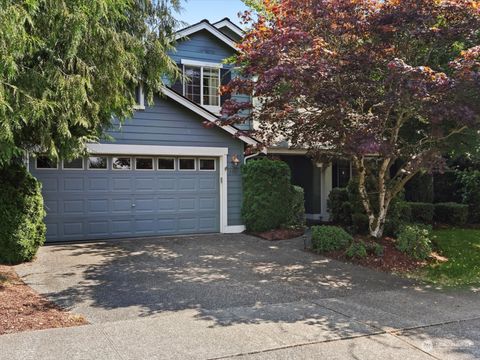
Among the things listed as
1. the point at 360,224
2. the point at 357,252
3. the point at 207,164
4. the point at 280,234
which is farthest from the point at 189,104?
the point at 357,252

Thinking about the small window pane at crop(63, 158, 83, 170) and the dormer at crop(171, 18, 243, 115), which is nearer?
the small window pane at crop(63, 158, 83, 170)

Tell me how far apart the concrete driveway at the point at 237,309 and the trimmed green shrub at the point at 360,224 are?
8.46ft

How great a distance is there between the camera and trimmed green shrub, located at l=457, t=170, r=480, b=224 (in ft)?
52.9

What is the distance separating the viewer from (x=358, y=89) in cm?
866

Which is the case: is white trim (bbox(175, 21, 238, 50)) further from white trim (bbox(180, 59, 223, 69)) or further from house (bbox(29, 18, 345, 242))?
house (bbox(29, 18, 345, 242))

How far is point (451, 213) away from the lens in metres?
15.7

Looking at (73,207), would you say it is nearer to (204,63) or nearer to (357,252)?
(204,63)

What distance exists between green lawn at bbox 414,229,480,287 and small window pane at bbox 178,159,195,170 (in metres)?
6.70

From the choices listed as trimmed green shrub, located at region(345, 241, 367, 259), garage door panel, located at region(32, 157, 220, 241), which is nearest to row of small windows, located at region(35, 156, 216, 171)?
garage door panel, located at region(32, 157, 220, 241)

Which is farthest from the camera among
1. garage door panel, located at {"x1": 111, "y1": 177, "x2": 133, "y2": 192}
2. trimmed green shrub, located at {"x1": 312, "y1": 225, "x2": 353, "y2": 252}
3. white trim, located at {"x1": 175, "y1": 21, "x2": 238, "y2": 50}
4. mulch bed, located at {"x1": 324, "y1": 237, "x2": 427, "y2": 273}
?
Answer: white trim, located at {"x1": 175, "y1": 21, "x2": 238, "y2": 50}

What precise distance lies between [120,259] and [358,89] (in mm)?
5854

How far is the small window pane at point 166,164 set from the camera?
12.6 meters

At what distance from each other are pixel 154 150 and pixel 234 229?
3.24 m

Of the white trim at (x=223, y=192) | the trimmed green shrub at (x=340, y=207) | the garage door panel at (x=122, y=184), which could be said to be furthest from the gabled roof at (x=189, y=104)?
the trimmed green shrub at (x=340, y=207)
